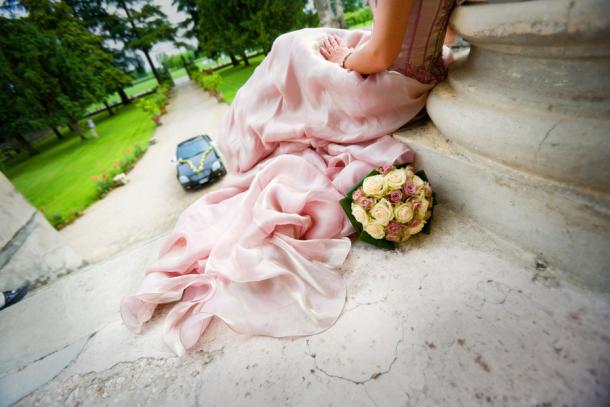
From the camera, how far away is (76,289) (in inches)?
89.0

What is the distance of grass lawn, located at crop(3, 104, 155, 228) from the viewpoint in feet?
31.1

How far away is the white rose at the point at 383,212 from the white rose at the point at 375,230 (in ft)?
0.10

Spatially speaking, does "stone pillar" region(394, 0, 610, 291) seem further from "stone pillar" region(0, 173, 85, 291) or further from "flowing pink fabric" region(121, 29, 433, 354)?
"stone pillar" region(0, 173, 85, 291)

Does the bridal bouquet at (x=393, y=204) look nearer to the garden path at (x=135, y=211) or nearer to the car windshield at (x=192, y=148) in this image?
the garden path at (x=135, y=211)

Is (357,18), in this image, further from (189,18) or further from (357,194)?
(357,194)

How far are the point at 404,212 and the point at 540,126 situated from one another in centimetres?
62

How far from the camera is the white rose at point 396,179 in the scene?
1380mm

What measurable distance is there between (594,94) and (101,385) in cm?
256

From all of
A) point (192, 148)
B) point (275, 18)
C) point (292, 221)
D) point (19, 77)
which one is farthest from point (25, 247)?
point (19, 77)

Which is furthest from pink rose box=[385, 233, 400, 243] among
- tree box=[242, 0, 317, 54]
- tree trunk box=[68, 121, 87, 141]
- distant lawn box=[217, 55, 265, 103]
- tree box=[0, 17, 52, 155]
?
tree trunk box=[68, 121, 87, 141]

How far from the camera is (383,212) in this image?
4.50 feet

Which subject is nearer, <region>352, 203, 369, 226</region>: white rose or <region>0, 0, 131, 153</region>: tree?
<region>352, 203, 369, 226</region>: white rose

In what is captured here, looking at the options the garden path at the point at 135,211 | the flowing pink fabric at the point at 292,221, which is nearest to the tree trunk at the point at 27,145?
the garden path at the point at 135,211

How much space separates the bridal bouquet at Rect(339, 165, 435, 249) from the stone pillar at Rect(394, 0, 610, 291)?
0.80ft
